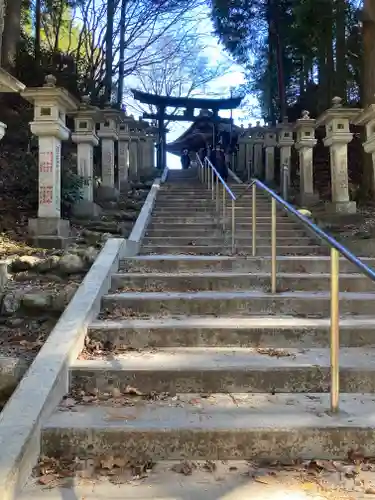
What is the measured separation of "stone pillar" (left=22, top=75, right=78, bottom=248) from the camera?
6941 millimetres

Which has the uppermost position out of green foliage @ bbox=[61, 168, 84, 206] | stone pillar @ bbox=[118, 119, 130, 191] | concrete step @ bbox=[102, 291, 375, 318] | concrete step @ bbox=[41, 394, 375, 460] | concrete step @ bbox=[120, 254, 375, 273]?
stone pillar @ bbox=[118, 119, 130, 191]

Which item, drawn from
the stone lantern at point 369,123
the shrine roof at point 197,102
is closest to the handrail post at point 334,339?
the stone lantern at point 369,123

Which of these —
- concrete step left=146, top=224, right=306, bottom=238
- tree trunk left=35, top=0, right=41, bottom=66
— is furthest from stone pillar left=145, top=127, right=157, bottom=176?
concrete step left=146, top=224, right=306, bottom=238

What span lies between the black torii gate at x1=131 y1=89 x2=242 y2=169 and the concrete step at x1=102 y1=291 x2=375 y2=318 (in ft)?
56.7

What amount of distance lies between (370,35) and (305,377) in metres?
8.81

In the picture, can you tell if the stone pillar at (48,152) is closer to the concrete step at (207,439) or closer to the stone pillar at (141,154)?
the concrete step at (207,439)

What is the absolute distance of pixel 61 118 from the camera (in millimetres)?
7391

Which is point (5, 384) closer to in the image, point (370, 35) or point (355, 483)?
point (355, 483)

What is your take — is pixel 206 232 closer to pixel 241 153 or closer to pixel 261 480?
pixel 261 480

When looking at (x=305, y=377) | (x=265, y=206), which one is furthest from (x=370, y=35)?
(x=305, y=377)

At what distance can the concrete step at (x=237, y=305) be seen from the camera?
13.3 ft

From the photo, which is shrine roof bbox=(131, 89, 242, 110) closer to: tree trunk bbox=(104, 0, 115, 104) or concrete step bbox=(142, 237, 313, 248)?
tree trunk bbox=(104, 0, 115, 104)

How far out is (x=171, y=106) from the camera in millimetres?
22453

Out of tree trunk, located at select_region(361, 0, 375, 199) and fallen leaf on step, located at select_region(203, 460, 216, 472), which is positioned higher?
tree trunk, located at select_region(361, 0, 375, 199)
